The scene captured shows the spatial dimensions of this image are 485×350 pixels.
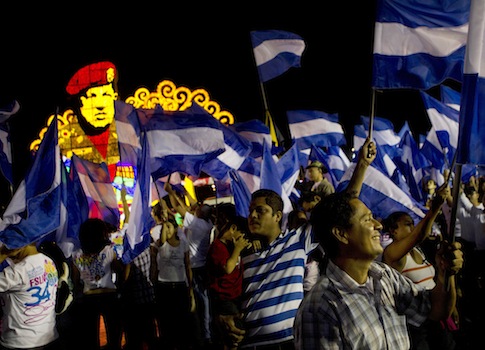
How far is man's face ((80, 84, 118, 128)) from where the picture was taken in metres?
A: 25.6

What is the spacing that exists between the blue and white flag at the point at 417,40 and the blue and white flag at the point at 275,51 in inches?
213

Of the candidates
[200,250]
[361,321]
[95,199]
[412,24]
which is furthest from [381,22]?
[95,199]

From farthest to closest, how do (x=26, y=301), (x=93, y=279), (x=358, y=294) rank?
1. (x=93, y=279)
2. (x=26, y=301)
3. (x=358, y=294)

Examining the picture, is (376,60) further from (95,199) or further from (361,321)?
(95,199)

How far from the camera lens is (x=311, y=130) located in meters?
11.5

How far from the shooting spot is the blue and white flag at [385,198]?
6.57 metres

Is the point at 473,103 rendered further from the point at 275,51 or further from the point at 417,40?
the point at 275,51

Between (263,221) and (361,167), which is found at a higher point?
(361,167)

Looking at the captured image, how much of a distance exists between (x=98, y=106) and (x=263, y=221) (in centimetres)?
2311

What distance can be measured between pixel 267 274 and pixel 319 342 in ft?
5.12

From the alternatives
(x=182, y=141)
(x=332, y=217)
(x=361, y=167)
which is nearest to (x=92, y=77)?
(x=182, y=141)

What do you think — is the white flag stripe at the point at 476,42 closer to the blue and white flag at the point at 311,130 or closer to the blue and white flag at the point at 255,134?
the blue and white flag at the point at 255,134

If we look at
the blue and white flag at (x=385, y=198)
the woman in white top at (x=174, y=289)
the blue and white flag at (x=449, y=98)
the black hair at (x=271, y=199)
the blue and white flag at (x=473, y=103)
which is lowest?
the woman in white top at (x=174, y=289)

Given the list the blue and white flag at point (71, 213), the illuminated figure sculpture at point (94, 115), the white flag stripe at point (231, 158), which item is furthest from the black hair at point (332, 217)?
the illuminated figure sculpture at point (94, 115)
